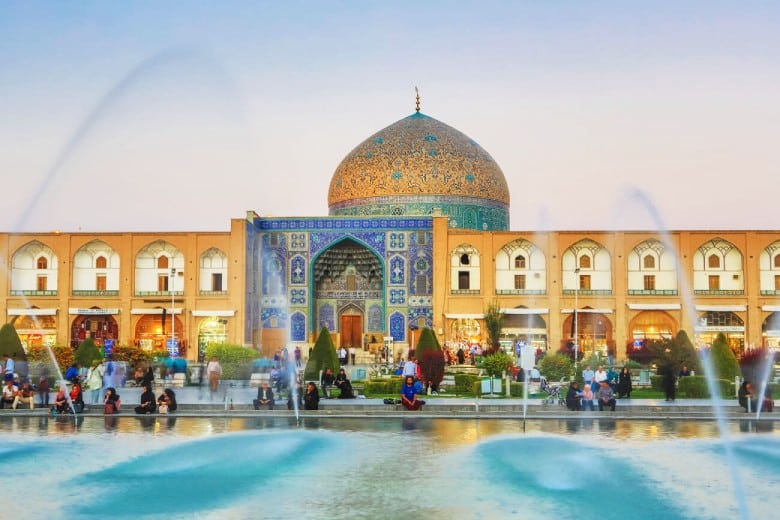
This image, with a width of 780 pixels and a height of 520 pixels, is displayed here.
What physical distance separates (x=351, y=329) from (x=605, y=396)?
20961mm

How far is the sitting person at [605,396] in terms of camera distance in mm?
16500

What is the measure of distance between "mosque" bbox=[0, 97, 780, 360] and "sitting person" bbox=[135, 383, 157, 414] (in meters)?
17.6

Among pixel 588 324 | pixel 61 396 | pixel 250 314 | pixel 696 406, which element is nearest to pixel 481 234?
pixel 588 324

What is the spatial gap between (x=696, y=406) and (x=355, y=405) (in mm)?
6013

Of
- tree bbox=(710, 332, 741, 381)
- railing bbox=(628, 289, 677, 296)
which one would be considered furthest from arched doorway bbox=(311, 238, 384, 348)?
tree bbox=(710, 332, 741, 381)

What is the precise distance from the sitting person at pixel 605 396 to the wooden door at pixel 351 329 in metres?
20.6

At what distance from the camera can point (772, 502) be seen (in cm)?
877

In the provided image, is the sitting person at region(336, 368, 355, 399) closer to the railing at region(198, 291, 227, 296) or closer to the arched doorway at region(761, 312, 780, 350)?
the railing at region(198, 291, 227, 296)

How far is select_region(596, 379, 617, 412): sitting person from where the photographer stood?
Answer: 16500 mm

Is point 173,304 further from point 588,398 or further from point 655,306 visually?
point 588,398

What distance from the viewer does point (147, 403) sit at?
16.3 m

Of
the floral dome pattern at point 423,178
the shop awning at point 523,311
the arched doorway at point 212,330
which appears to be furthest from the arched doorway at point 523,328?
the arched doorway at point 212,330

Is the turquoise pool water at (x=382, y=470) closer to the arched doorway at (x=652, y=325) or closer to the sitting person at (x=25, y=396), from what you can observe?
the sitting person at (x=25, y=396)

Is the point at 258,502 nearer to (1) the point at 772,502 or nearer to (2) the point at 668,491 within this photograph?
(2) the point at 668,491
